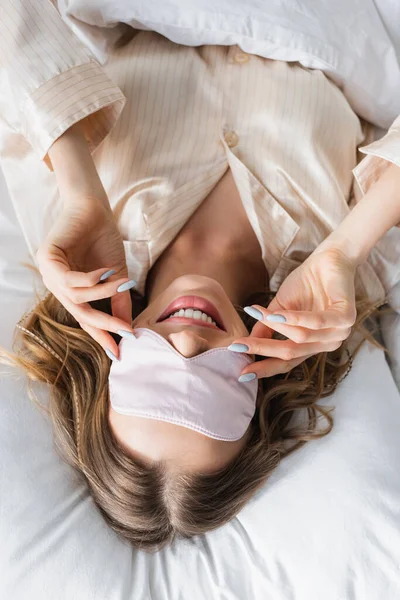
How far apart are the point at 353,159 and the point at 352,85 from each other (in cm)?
17

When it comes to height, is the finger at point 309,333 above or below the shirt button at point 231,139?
below

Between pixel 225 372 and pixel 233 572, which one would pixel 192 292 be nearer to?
pixel 225 372

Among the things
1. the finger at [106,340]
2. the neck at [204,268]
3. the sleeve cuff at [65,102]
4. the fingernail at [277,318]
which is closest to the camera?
the fingernail at [277,318]

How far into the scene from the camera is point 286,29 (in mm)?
1451

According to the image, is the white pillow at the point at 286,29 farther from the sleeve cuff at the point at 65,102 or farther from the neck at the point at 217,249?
the neck at the point at 217,249

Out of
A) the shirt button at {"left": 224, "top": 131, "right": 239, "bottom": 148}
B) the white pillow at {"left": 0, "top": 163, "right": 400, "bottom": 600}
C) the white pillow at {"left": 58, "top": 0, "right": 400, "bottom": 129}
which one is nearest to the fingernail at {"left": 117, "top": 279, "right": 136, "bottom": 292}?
the white pillow at {"left": 0, "top": 163, "right": 400, "bottom": 600}

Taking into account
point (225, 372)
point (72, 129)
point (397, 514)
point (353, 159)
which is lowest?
point (397, 514)

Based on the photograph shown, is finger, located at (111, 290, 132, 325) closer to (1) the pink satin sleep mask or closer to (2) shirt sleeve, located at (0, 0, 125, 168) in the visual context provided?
(1) the pink satin sleep mask

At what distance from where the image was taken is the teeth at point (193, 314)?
4.00 ft

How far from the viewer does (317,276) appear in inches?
49.8

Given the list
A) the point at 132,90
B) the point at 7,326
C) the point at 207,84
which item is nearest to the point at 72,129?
the point at 132,90

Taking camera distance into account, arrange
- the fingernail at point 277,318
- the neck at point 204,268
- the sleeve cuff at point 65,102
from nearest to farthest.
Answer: the fingernail at point 277,318
the sleeve cuff at point 65,102
the neck at point 204,268

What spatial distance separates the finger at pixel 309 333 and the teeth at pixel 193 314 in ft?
0.44

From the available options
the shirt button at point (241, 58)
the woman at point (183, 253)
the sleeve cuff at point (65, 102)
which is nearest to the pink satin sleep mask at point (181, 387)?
the woman at point (183, 253)
